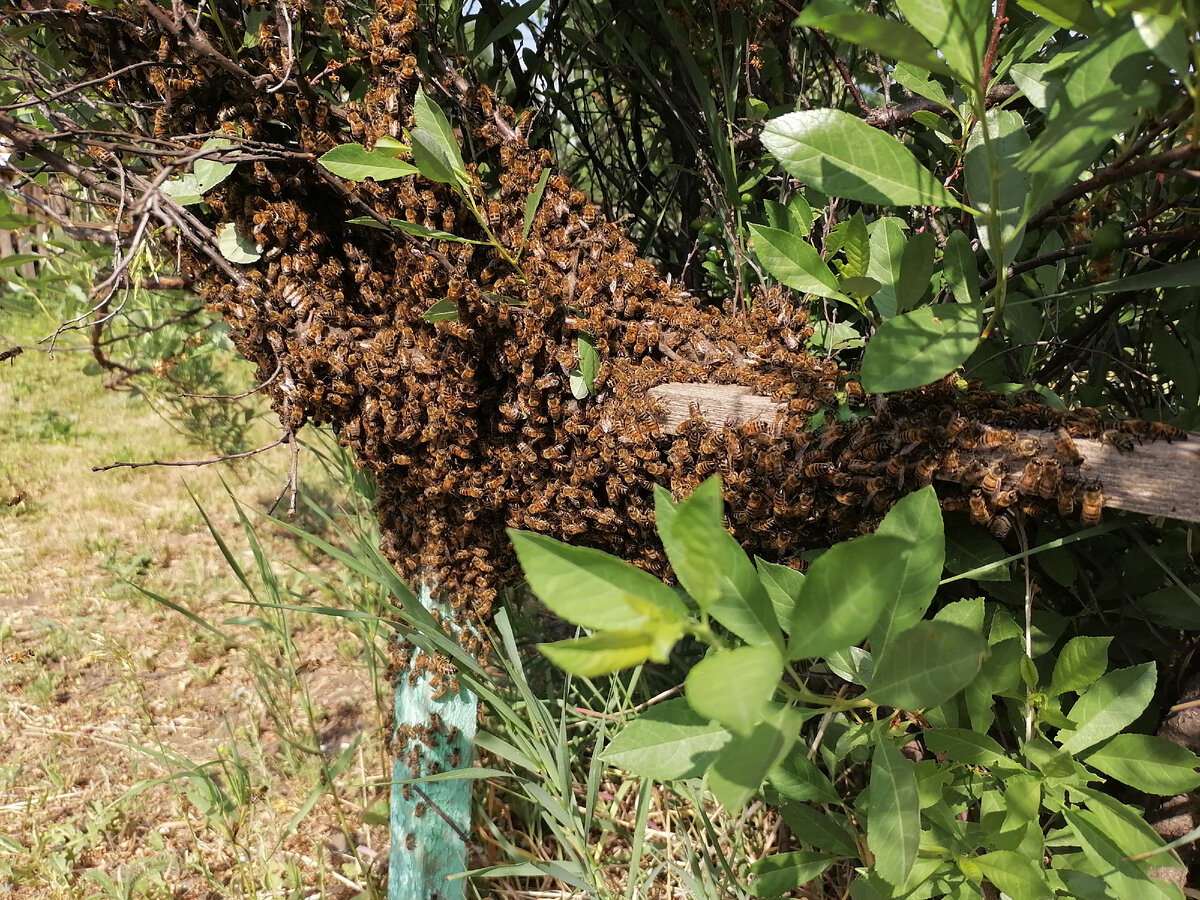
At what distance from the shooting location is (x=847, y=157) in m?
0.74

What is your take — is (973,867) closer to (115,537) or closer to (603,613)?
(603,613)

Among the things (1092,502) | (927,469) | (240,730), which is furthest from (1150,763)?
(240,730)

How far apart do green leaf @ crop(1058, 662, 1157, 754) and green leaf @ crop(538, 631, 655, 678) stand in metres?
0.66

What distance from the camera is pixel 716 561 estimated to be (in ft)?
1.85

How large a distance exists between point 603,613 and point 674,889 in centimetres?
136

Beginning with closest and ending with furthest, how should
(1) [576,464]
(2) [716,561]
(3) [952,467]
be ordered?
(2) [716,561], (3) [952,467], (1) [576,464]

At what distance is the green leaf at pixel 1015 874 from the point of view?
31.1 inches

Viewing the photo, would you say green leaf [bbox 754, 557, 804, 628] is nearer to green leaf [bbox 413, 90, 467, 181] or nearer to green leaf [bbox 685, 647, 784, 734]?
green leaf [bbox 685, 647, 784, 734]

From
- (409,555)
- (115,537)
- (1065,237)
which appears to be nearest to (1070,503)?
(1065,237)

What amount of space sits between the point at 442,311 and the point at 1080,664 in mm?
983

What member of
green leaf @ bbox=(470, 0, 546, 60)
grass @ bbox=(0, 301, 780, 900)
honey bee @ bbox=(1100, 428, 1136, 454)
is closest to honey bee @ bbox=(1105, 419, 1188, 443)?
honey bee @ bbox=(1100, 428, 1136, 454)

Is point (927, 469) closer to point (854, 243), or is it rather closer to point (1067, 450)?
point (1067, 450)

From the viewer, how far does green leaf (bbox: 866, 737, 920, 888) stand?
2.27 ft

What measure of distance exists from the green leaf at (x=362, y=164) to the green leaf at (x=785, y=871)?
3.59ft
